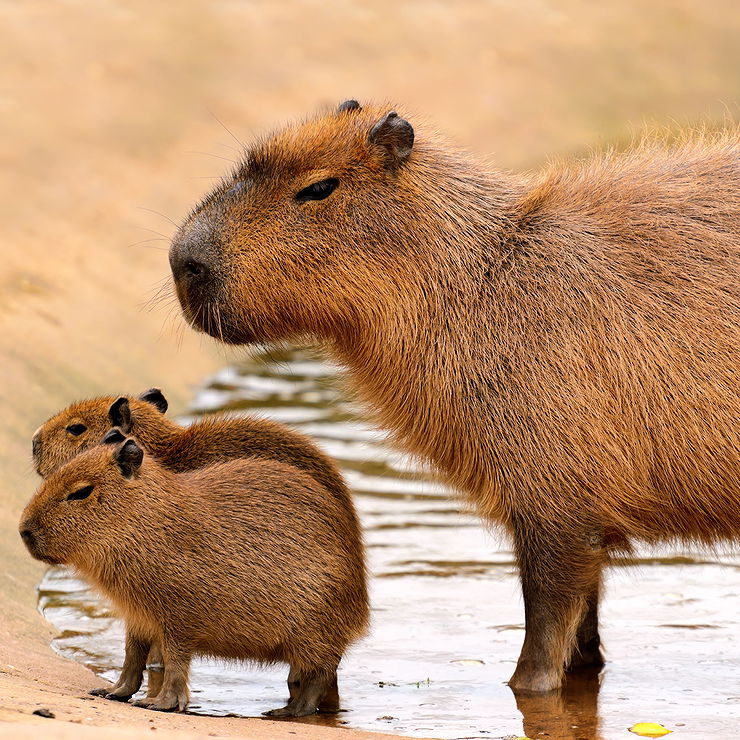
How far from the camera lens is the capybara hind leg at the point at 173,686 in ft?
16.6

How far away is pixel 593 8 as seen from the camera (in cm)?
1870

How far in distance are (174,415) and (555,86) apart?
962 cm

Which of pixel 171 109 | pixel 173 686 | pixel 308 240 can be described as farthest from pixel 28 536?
pixel 171 109

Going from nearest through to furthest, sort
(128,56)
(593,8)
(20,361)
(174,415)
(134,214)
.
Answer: (20,361) < (174,415) < (134,214) < (128,56) < (593,8)

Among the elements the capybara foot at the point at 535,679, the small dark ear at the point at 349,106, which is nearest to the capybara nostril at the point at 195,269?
the small dark ear at the point at 349,106

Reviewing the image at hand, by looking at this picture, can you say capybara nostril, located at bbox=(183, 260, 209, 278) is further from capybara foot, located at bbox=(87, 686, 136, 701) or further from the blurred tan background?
capybara foot, located at bbox=(87, 686, 136, 701)

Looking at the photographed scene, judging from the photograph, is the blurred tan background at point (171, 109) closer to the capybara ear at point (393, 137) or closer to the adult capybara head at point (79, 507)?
the adult capybara head at point (79, 507)

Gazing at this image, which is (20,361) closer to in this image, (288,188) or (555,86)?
(288,188)

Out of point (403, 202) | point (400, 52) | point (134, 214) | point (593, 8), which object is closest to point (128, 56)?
point (134, 214)

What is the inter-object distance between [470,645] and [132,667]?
1.53 meters

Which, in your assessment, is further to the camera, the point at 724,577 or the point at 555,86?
the point at 555,86

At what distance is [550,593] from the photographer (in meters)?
5.32

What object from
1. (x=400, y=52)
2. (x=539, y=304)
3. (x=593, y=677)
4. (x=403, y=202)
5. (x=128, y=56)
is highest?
(x=400, y=52)

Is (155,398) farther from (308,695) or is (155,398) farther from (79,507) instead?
(308,695)
